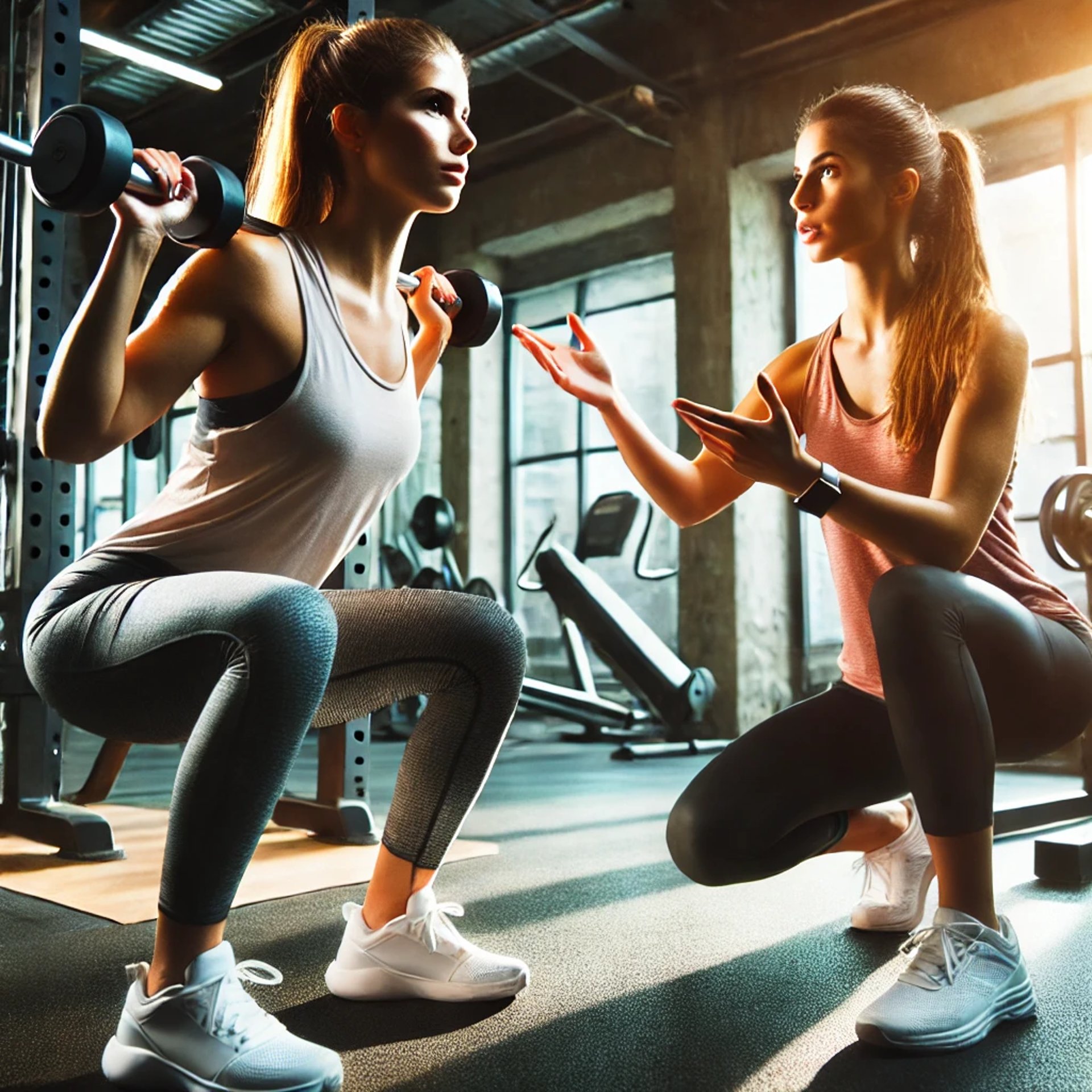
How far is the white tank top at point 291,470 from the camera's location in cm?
129

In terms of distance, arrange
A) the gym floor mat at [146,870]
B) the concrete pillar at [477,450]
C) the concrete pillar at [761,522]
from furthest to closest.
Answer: the concrete pillar at [477,450]
the concrete pillar at [761,522]
the gym floor mat at [146,870]

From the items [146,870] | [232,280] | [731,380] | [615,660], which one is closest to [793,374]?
[232,280]

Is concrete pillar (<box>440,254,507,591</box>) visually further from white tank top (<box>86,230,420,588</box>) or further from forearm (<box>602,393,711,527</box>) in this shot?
white tank top (<box>86,230,420,588</box>)

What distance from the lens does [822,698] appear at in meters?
1.64

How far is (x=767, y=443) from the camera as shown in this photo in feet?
4.31

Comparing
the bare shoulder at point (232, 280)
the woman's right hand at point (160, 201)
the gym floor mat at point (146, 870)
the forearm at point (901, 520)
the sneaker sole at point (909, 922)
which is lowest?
the gym floor mat at point (146, 870)

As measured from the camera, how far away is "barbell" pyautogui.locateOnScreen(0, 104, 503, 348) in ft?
3.76

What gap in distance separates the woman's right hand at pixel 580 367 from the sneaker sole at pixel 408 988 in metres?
0.89

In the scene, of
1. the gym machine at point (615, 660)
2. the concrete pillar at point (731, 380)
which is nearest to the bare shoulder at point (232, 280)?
the gym machine at point (615, 660)

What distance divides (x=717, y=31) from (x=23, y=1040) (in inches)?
236

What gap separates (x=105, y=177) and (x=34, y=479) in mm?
1845

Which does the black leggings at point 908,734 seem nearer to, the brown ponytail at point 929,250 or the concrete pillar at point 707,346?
the brown ponytail at point 929,250

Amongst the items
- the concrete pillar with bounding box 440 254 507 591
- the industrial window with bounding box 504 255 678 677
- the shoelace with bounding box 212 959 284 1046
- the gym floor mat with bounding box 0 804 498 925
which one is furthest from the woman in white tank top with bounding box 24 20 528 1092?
the concrete pillar with bounding box 440 254 507 591

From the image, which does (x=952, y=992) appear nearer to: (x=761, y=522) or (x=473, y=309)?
(x=473, y=309)
